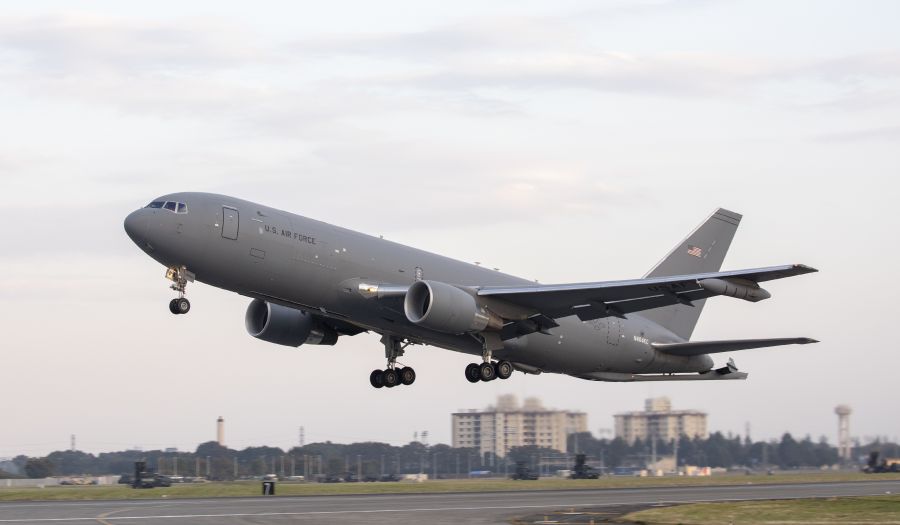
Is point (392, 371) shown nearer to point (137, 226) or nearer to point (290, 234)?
point (290, 234)

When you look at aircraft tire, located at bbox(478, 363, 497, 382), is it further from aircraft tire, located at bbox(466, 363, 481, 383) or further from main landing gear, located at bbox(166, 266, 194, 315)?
main landing gear, located at bbox(166, 266, 194, 315)

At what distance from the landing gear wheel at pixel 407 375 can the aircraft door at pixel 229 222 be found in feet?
39.9

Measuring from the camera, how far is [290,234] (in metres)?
43.8

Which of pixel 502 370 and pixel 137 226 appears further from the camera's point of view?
pixel 502 370

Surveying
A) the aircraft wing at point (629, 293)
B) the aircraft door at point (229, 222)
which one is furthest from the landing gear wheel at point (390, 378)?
the aircraft door at point (229, 222)

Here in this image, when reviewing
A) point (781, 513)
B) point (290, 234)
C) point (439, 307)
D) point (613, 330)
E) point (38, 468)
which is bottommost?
point (781, 513)

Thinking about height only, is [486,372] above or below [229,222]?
below

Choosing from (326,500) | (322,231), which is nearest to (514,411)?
(326,500)

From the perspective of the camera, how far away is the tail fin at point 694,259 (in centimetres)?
5747

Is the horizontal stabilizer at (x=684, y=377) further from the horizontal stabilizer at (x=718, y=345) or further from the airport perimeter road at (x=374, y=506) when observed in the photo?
the airport perimeter road at (x=374, y=506)

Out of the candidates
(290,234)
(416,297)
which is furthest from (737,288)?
(290,234)

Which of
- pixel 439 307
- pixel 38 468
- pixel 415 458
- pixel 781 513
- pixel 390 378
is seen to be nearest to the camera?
pixel 781 513

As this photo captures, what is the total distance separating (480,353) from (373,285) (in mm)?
6912

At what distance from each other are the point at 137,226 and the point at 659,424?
3871 inches
